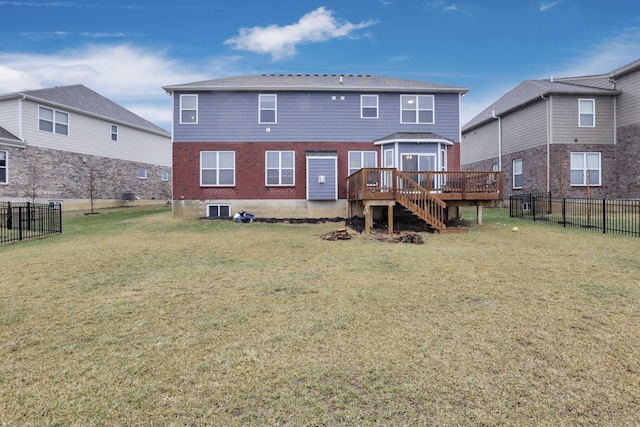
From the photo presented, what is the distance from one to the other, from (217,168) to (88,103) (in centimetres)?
1416

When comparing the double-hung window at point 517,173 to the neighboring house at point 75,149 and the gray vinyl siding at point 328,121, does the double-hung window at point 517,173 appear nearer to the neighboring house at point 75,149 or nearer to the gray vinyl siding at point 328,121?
the gray vinyl siding at point 328,121

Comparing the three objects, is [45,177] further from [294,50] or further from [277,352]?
[277,352]

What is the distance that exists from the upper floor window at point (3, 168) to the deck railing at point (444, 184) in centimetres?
1937

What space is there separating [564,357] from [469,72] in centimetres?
3117

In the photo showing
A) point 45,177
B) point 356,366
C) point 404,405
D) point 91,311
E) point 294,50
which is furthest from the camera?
point 294,50

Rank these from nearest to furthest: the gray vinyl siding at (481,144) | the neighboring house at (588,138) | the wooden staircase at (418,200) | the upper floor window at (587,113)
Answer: the wooden staircase at (418,200) < the neighboring house at (588,138) < the upper floor window at (587,113) < the gray vinyl siding at (481,144)

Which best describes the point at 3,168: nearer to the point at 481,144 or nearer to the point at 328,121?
the point at 328,121

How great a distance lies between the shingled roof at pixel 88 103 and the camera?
20.3 metres

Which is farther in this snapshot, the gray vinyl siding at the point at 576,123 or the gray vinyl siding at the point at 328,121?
the gray vinyl siding at the point at 576,123

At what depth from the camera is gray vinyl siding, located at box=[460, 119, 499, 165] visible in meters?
24.7

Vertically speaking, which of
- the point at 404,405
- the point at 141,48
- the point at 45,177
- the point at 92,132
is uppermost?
the point at 141,48

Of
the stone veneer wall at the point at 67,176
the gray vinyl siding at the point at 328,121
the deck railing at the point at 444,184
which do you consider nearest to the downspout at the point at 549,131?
the gray vinyl siding at the point at 328,121

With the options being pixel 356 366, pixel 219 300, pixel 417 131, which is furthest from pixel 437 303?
pixel 417 131

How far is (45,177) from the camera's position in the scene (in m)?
20.1
